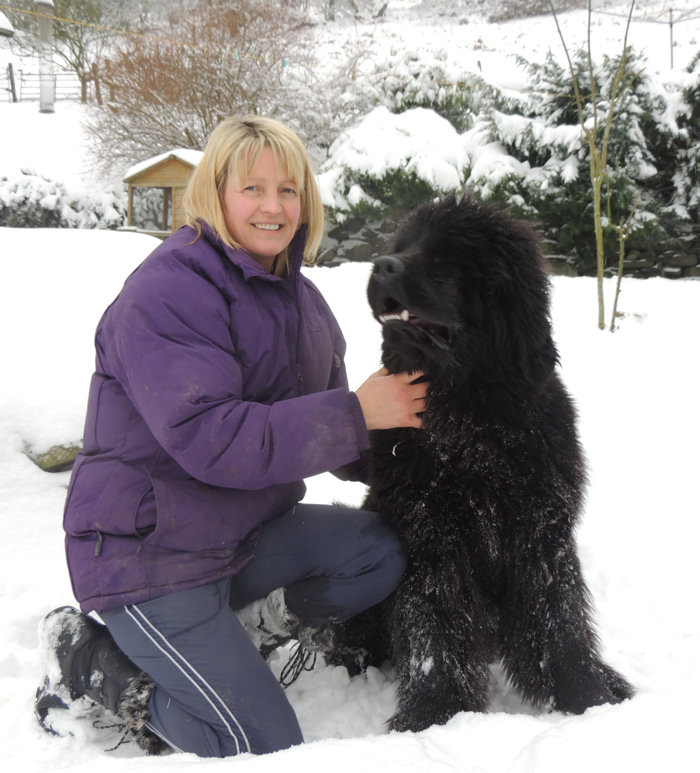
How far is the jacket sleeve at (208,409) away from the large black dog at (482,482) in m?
0.27

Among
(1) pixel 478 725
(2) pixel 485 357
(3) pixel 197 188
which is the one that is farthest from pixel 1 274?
(1) pixel 478 725

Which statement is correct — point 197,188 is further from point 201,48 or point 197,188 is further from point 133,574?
point 201,48

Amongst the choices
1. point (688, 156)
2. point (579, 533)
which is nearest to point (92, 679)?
point (579, 533)

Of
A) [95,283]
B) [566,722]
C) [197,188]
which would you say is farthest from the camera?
[95,283]

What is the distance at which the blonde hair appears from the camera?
1765mm

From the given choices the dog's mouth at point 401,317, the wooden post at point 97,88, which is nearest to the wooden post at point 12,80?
the wooden post at point 97,88

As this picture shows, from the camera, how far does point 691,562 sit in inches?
104

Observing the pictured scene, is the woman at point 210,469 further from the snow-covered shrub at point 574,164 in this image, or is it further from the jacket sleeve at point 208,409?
the snow-covered shrub at point 574,164

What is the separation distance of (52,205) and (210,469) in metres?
11.8

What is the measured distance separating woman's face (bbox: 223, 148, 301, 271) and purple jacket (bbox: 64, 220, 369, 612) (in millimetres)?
97

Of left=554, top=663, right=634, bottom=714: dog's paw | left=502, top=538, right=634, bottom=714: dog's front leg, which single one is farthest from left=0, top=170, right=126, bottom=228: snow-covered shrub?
left=554, top=663, right=634, bottom=714: dog's paw

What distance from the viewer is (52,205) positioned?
11508 millimetres

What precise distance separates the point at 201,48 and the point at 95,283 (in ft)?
27.1

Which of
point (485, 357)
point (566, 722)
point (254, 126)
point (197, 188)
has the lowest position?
point (566, 722)
